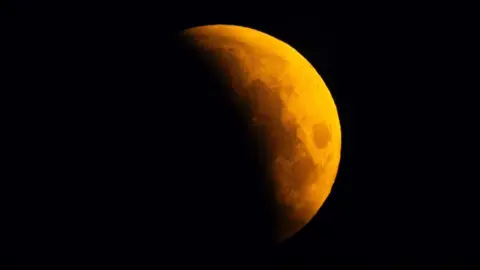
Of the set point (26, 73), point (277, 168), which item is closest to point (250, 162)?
point (277, 168)

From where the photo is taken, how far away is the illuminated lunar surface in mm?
2518

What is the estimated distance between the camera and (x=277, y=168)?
253 cm

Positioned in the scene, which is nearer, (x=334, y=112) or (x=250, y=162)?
(x=250, y=162)

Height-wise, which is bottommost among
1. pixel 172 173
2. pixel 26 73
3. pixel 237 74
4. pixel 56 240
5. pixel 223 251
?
pixel 56 240

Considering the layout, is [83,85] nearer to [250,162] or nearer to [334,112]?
[250,162]

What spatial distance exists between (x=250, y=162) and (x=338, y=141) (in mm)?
667

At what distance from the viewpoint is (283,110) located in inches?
101

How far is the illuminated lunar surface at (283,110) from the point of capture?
2.52 metres

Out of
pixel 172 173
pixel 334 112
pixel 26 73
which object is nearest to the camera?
pixel 172 173

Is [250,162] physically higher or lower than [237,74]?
lower

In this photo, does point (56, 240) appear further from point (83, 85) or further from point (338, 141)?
point (338, 141)

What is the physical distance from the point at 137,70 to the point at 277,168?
77cm

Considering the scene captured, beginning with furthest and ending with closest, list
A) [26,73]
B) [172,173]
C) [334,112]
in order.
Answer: [334,112] < [26,73] < [172,173]

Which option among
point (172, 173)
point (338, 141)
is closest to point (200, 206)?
point (172, 173)
